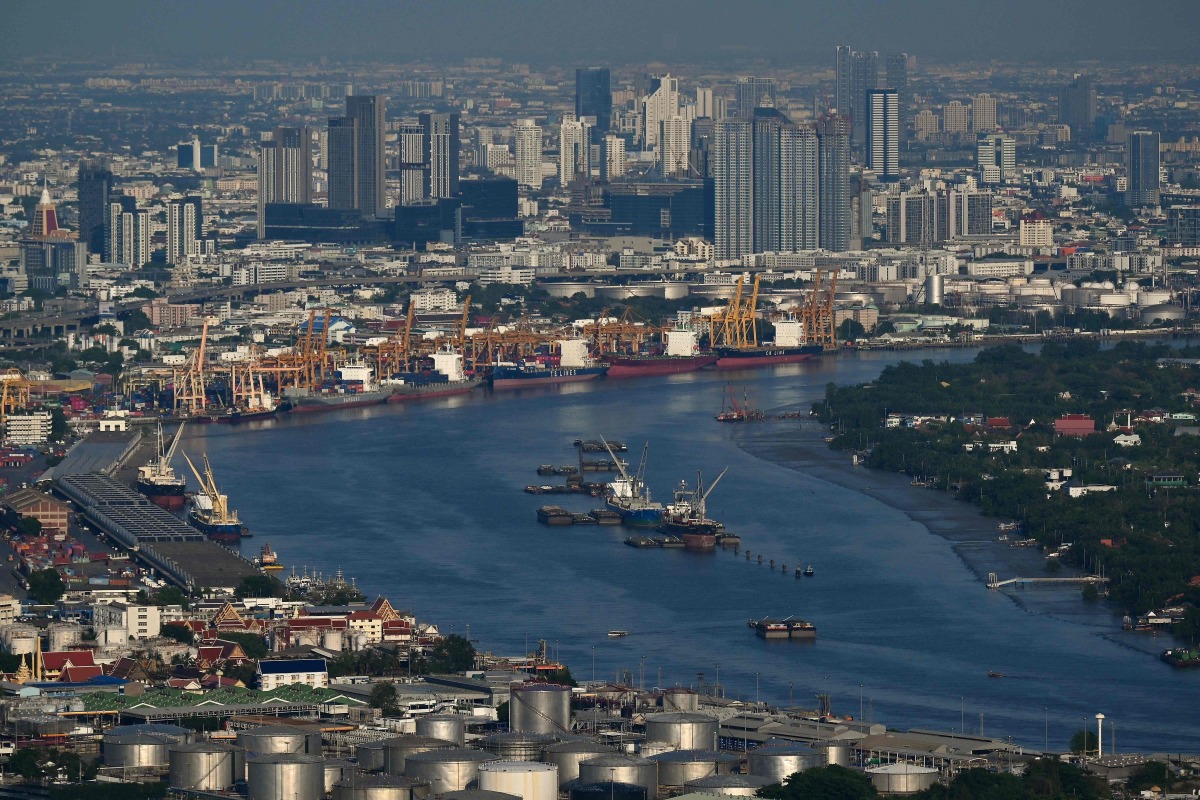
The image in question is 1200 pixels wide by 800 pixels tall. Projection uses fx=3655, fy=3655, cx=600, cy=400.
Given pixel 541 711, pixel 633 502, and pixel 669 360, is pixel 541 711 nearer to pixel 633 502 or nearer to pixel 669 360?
pixel 633 502

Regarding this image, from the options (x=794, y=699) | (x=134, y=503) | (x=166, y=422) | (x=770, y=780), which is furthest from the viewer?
(x=166, y=422)

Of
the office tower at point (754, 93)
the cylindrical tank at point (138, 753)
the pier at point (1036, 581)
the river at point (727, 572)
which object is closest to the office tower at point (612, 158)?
the office tower at point (754, 93)

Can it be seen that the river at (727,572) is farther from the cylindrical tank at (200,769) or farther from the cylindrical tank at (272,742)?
the cylindrical tank at (200,769)

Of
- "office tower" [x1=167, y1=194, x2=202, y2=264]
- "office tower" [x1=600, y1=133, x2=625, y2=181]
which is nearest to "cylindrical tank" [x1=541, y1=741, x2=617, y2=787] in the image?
"office tower" [x1=167, y1=194, x2=202, y2=264]

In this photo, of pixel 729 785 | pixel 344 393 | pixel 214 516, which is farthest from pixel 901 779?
pixel 344 393

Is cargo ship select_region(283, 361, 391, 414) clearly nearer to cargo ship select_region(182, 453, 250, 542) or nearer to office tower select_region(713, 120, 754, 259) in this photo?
cargo ship select_region(182, 453, 250, 542)

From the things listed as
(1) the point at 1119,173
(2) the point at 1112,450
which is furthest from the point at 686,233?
(2) the point at 1112,450

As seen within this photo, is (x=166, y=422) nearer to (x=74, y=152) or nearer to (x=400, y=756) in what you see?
(x=400, y=756)
